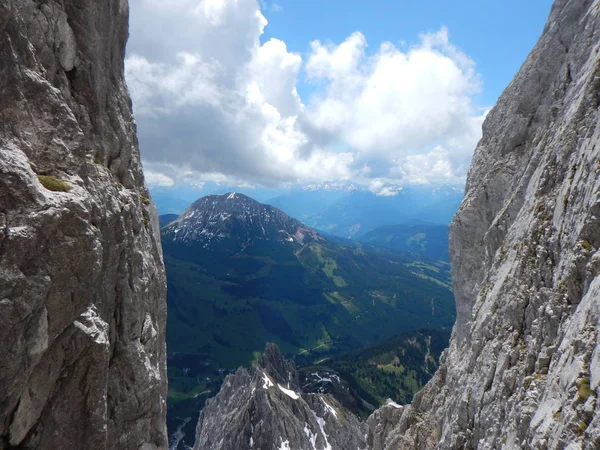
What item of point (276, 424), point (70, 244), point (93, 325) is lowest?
point (276, 424)

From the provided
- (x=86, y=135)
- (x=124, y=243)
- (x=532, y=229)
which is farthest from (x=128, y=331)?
(x=532, y=229)

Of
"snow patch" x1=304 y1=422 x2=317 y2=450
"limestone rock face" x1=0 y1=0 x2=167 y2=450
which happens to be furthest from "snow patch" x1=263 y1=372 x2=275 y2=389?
"limestone rock face" x1=0 y1=0 x2=167 y2=450

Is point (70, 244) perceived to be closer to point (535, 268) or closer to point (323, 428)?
point (535, 268)

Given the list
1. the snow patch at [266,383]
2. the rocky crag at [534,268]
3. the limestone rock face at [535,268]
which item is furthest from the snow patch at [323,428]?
the limestone rock face at [535,268]

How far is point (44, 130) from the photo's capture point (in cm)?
1569

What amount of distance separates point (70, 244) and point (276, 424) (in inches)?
3766

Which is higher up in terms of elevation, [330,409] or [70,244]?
[70,244]

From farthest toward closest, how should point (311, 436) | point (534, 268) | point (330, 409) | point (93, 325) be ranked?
point (330, 409), point (311, 436), point (534, 268), point (93, 325)

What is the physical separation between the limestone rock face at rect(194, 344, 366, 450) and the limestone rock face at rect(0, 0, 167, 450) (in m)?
80.6

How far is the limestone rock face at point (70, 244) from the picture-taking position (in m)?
13.5

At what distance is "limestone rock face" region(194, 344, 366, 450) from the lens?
93.2 metres

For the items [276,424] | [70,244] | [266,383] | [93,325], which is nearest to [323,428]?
[276,424]

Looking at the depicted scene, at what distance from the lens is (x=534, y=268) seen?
21.1 meters

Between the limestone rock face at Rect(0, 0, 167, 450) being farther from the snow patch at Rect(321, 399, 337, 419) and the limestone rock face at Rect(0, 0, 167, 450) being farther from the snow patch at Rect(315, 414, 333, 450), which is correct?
the snow patch at Rect(321, 399, 337, 419)
